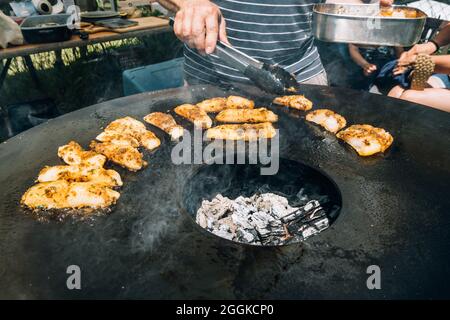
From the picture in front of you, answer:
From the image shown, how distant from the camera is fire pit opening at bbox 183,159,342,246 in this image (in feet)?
8.23

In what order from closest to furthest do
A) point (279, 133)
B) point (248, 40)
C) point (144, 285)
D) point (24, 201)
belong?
1. point (144, 285)
2. point (24, 201)
3. point (279, 133)
4. point (248, 40)

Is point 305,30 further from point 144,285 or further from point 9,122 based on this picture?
point 9,122

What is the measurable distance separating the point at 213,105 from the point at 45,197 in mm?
1760

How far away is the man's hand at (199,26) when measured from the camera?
2.78 meters

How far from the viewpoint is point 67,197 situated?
210 cm

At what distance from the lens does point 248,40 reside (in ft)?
13.0

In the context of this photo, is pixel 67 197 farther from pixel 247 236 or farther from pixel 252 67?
pixel 252 67

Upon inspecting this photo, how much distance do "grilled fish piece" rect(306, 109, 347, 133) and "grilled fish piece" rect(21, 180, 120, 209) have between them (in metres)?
1.84

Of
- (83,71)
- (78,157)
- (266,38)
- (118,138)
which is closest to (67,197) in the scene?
(78,157)

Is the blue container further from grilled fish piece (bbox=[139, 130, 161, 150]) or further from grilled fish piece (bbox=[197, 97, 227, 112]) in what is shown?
grilled fish piece (bbox=[139, 130, 161, 150])

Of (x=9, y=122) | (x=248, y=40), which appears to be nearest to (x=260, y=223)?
(x=248, y=40)

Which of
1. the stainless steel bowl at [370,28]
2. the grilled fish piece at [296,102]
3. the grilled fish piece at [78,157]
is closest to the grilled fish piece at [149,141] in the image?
the grilled fish piece at [78,157]

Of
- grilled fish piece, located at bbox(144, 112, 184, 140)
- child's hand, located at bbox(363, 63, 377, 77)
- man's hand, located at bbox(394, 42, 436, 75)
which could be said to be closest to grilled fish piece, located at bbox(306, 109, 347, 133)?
grilled fish piece, located at bbox(144, 112, 184, 140)
